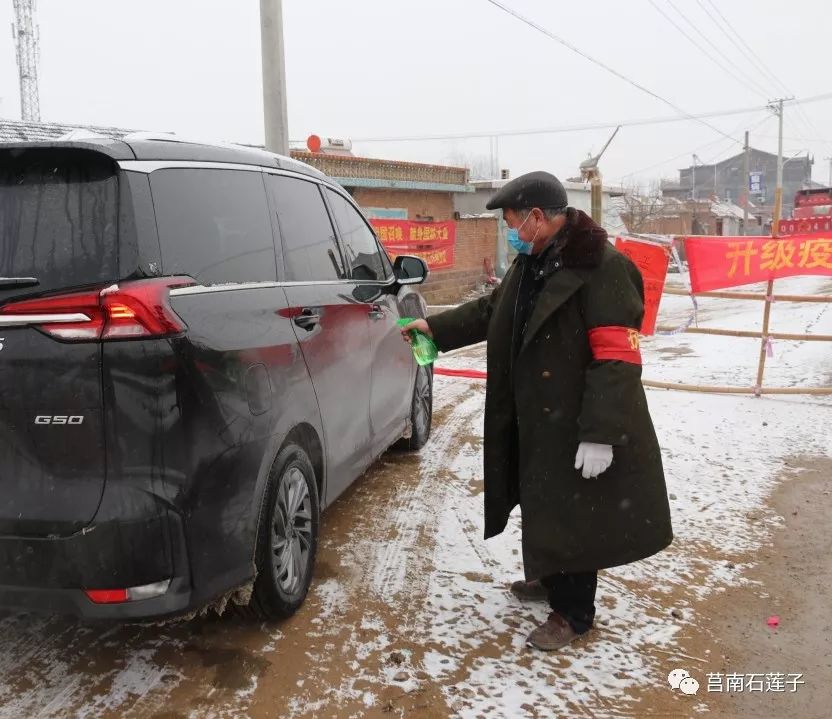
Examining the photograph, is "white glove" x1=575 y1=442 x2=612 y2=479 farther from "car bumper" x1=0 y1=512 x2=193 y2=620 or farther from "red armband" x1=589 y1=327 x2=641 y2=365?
"car bumper" x1=0 y1=512 x2=193 y2=620

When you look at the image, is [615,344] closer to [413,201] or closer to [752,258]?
[752,258]

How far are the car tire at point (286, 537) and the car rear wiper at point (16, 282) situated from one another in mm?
1021

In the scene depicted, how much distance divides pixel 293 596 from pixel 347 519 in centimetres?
122

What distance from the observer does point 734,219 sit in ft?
169

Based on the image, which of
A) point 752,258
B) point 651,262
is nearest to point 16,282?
point 651,262

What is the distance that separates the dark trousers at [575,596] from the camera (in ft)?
9.45

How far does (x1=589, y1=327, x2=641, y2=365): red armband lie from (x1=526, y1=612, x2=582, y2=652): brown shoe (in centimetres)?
114

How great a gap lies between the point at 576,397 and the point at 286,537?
4.17 feet

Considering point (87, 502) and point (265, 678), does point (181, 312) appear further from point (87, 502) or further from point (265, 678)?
point (265, 678)

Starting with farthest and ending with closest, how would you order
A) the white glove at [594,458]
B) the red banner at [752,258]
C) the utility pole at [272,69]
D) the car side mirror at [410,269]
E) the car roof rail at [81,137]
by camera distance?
the utility pole at [272,69], the red banner at [752,258], the car side mirror at [410,269], the white glove at [594,458], the car roof rail at [81,137]

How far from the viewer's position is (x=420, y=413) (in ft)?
17.6

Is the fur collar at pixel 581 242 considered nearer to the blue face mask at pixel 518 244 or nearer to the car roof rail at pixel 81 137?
the blue face mask at pixel 518 244

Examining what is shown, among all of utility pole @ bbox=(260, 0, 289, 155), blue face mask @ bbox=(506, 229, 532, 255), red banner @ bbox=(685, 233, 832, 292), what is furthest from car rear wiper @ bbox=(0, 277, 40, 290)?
red banner @ bbox=(685, 233, 832, 292)

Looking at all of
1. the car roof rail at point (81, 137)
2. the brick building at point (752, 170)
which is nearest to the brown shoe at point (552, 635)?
the car roof rail at point (81, 137)
